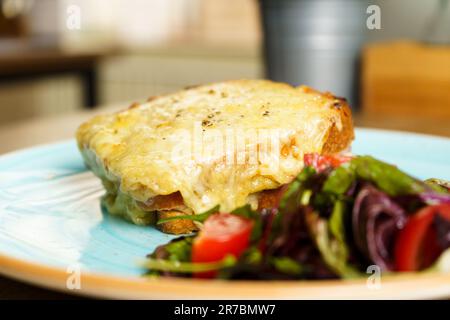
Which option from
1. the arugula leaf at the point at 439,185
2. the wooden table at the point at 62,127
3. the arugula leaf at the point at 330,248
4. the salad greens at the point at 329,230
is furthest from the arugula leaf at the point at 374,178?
the wooden table at the point at 62,127

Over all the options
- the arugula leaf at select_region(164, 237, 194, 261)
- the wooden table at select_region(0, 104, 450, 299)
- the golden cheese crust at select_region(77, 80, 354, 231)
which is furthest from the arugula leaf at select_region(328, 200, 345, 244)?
the wooden table at select_region(0, 104, 450, 299)

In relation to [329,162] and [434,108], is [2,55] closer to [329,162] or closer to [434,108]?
[434,108]

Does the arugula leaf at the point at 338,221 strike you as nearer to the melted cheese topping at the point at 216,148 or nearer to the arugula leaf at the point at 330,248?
the arugula leaf at the point at 330,248

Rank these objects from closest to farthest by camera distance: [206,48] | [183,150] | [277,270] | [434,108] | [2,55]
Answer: [277,270], [183,150], [434,108], [2,55], [206,48]

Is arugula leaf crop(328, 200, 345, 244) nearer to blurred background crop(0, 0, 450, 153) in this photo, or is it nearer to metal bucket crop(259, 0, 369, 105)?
blurred background crop(0, 0, 450, 153)

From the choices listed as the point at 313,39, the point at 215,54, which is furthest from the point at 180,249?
the point at 215,54

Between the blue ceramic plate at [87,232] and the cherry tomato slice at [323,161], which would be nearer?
the blue ceramic plate at [87,232]

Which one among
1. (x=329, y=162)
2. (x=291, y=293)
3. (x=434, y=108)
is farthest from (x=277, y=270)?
(x=434, y=108)
